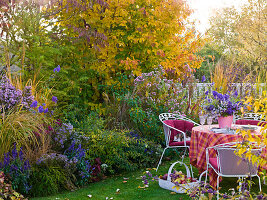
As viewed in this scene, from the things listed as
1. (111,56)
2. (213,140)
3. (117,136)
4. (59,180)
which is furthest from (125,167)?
(111,56)

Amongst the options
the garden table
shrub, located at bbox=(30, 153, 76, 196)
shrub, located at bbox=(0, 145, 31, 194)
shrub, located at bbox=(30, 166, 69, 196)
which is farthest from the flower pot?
shrub, located at bbox=(0, 145, 31, 194)

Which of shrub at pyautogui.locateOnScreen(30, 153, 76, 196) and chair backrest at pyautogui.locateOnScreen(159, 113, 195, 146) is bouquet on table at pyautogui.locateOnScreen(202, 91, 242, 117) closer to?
chair backrest at pyautogui.locateOnScreen(159, 113, 195, 146)

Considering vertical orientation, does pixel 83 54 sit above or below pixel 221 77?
above

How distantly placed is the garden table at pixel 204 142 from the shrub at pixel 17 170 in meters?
2.17

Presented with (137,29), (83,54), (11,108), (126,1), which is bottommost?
(11,108)

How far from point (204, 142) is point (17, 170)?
235 centimetres

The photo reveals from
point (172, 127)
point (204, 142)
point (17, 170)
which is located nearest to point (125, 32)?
point (172, 127)

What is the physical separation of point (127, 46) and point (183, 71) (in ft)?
5.82

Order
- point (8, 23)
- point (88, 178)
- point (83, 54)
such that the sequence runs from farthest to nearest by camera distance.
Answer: point (83, 54)
point (8, 23)
point (88, 178)

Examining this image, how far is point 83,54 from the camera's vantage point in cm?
723

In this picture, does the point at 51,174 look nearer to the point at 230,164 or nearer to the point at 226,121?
the point at 230,164

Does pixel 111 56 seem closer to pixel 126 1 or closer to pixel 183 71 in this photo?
pixel 126 1

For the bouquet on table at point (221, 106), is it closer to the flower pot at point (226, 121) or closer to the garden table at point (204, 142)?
the flower pot at point (226, 121)

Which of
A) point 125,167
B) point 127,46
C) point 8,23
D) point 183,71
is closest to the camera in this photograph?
point 125,167
